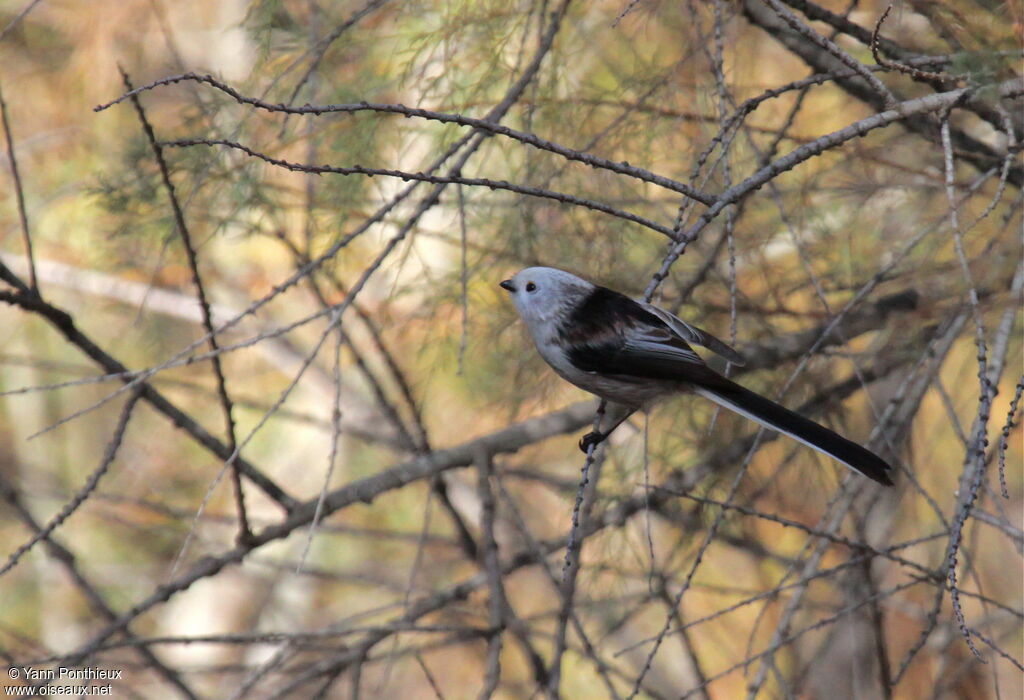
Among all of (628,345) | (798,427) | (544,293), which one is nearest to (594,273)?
(544,293)

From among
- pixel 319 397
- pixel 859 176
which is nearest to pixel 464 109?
pixel 859 176

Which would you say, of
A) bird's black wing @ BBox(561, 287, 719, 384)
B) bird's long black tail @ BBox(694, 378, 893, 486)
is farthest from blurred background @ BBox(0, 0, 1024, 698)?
bird's black wing @ BBox(561, 287, 719, 384)

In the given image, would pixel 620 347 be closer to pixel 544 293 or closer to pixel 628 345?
pixel 628 345

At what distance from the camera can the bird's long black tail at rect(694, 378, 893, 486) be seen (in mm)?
2076

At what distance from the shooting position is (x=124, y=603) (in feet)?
17.9

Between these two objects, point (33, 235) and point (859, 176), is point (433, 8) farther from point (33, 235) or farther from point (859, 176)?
point (33, 235)

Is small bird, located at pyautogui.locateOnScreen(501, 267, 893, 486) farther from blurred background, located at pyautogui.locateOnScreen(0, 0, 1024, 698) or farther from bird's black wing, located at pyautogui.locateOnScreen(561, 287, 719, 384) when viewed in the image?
blurred background, located at pyautogui.locateOnScreen(0, 0, 1024, 698)

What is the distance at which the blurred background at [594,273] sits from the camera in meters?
2.11

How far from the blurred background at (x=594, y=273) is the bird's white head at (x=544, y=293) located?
0.24 meters

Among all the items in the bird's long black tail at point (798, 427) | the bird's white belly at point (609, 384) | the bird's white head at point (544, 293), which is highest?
the bird's white head at point (544, 293)

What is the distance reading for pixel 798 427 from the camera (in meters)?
2.25

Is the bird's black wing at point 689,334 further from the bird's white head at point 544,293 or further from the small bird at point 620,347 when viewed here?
the bird's white head at point 544,293

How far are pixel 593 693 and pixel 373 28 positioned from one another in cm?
320

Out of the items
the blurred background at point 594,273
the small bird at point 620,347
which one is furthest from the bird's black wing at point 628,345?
the blurred background at point 594,273
